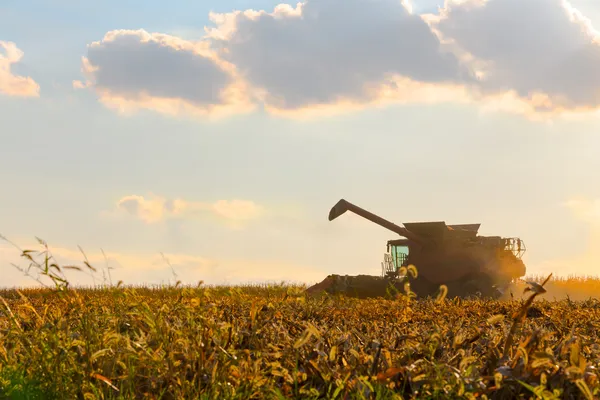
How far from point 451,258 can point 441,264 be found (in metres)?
0.38

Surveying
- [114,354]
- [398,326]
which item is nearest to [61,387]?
[114,354]

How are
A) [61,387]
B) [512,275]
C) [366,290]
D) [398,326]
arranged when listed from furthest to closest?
[512,275] → [366,290] → [398,326] → [61,387]

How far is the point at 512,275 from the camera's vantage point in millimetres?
23297

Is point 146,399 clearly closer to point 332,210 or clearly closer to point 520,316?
point 520,316

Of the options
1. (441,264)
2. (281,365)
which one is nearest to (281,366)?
(281,365)

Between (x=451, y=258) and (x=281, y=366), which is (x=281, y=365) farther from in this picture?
(x=451, y=258)

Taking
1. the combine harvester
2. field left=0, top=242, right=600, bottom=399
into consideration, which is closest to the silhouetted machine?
the combine harvester

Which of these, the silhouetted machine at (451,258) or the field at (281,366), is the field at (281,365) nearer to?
the field at (281,366)

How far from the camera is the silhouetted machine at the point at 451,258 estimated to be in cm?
2189

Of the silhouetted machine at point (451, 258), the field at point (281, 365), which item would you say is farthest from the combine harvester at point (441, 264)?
the field at point (281, 365)

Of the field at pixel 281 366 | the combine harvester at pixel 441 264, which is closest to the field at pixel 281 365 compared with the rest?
the field at pixel 281 366

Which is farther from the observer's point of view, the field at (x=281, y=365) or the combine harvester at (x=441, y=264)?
the combine harvester at (x=441, y=264)

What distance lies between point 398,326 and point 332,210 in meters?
15.1

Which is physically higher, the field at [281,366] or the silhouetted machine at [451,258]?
the silhouetted machine at [451,258]
